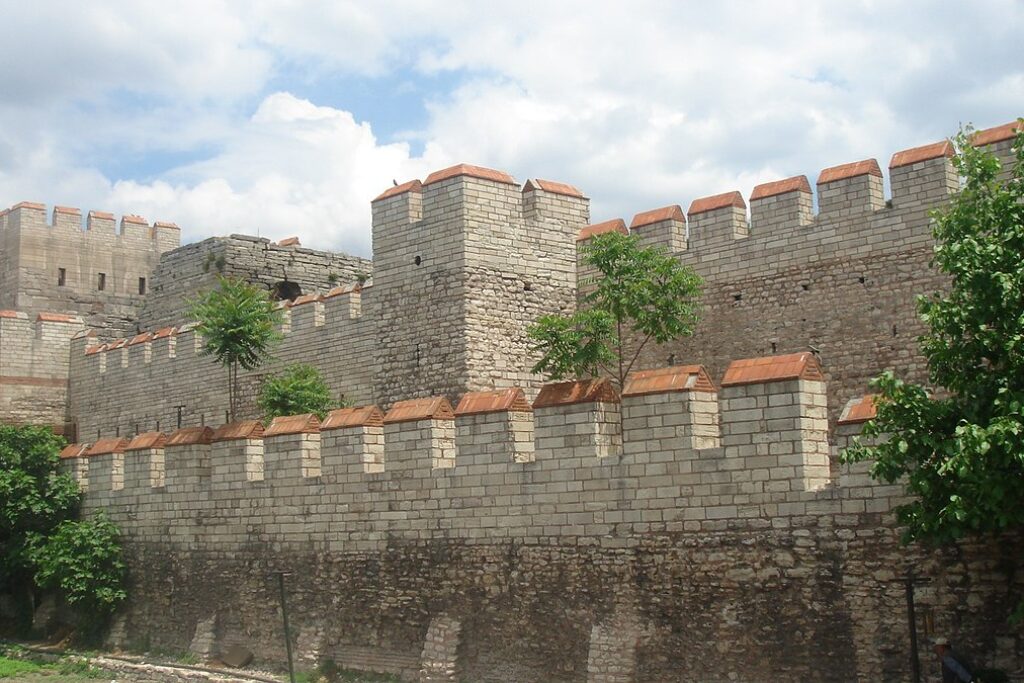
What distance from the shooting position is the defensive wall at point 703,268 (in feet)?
47.5

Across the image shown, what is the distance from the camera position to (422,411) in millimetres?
13750

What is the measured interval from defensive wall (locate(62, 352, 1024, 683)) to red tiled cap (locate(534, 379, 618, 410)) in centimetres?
3

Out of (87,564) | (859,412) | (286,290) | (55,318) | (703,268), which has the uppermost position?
(286,290)

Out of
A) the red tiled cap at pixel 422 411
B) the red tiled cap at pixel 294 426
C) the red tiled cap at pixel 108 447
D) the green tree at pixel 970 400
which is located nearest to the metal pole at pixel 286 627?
the red tiled cap at pixel 294 426

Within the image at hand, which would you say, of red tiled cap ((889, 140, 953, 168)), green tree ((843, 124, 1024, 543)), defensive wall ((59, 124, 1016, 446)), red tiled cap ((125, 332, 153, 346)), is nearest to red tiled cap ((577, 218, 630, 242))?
defensive wall ((59, 124, 1016, 446))

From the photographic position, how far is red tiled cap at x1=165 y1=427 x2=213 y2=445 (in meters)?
17.1

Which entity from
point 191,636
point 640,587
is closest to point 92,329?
point 191,636

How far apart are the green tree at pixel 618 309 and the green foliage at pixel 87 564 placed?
7.46m

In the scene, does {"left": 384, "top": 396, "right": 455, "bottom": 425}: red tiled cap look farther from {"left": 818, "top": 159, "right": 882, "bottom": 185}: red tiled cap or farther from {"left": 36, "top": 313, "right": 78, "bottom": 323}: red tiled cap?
{"left": 36, "top": 313, "right": 78, "bottom": 323}: red tiled cap

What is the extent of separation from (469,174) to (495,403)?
429 cm

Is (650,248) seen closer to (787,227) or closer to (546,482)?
(787,227)

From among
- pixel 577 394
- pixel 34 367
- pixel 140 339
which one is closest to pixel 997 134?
pixel 577 394

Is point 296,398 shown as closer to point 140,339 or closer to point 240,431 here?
point 240,431

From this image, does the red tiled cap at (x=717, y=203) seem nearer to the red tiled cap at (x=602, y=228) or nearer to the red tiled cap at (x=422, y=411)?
the red tiled cap at (x=602, y=228)
